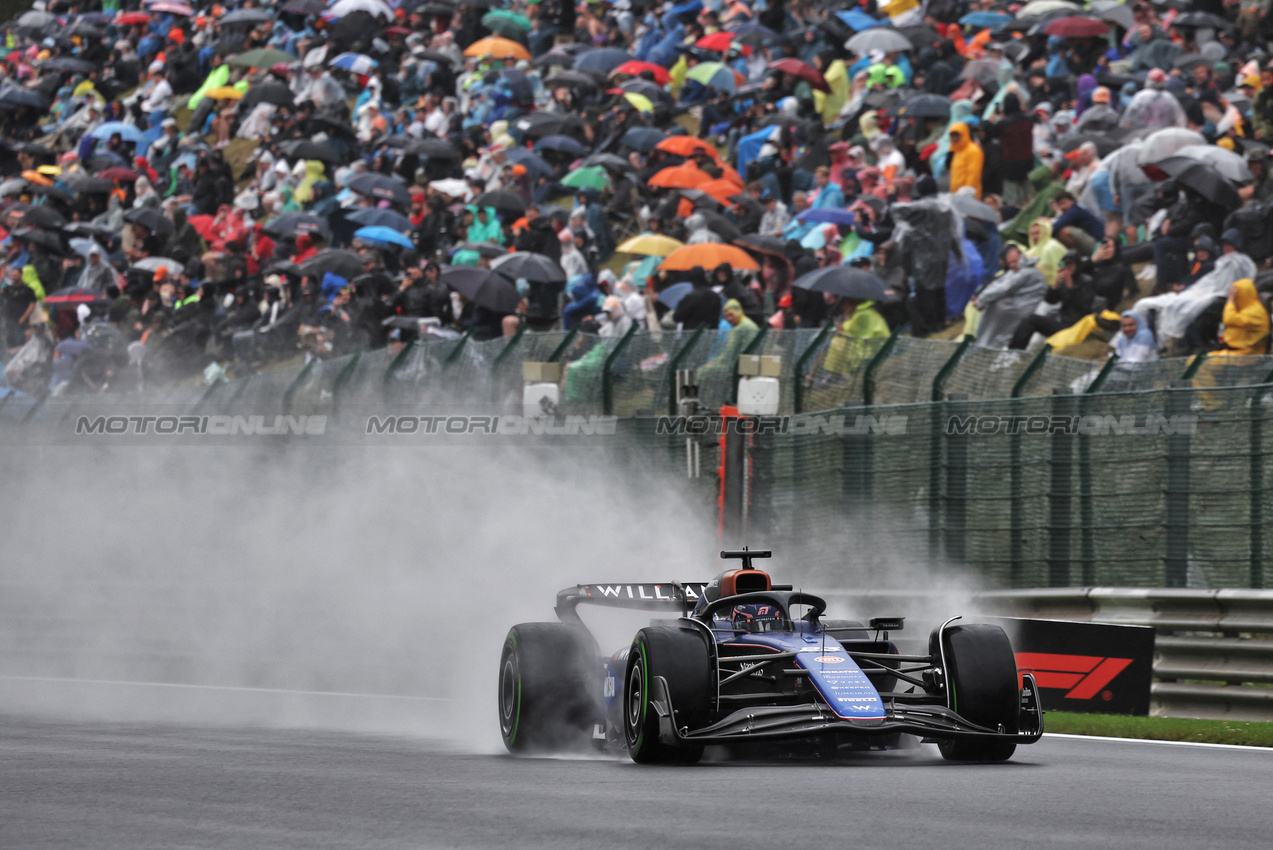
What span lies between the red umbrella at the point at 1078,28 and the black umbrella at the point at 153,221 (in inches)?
478

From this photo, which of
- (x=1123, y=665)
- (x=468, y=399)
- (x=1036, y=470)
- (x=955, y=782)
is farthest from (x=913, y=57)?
(x=955, y=782)

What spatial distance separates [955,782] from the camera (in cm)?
742

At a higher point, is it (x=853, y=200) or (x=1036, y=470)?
(x=853, y=200)

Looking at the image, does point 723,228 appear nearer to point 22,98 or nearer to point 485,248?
point 485,248

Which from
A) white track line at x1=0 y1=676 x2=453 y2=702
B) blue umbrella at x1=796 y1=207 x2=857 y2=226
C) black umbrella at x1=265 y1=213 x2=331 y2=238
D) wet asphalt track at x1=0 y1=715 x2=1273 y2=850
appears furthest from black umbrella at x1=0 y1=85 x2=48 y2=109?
wet asphalt track at x1=0 y1=715 x2=1273 y2=850

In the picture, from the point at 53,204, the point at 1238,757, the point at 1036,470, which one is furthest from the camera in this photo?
the point at 53,204

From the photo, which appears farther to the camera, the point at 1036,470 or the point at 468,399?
the point at 468,399

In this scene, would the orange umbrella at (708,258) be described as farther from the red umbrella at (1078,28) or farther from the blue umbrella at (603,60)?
the blue umbrella at (603,60)

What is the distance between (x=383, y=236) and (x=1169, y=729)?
536 inches

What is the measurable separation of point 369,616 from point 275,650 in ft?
2.61

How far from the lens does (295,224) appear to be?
2322 cm

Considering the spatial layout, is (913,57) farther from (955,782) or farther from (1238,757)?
(955,782)

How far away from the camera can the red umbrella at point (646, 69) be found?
81.9 feet

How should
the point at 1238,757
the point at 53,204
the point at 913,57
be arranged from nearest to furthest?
the point at 1238,757
the point at 913,57
the point at 53,204
